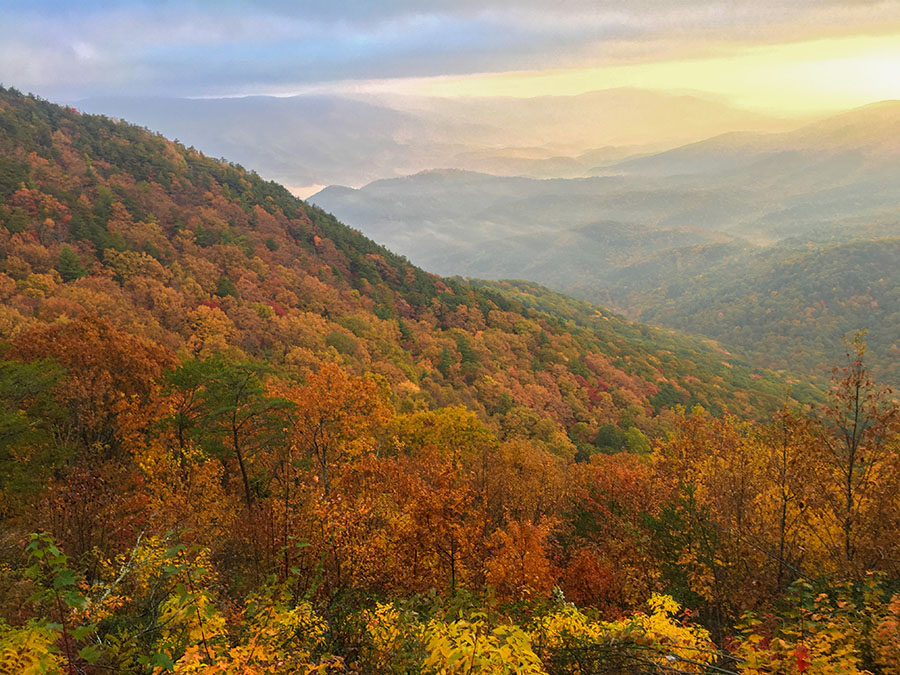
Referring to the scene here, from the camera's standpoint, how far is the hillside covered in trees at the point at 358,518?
776cm

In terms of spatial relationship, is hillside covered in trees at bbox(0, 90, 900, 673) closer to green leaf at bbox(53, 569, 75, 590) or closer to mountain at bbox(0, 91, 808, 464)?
green leaf at bbox(53, 569, 75, 590)

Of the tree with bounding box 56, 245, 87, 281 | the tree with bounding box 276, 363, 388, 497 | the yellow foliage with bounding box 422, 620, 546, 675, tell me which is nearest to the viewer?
the yellow foliage with bounding box 422, 620, 546, 675

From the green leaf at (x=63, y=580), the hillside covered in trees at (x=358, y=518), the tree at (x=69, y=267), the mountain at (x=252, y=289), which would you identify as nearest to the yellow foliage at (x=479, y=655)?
the hillside covered in trees at (x=358, y=518)

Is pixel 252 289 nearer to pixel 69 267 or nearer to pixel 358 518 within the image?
pixel 69 267

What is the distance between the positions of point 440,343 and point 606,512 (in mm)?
82250

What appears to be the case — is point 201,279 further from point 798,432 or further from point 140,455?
point 798,432

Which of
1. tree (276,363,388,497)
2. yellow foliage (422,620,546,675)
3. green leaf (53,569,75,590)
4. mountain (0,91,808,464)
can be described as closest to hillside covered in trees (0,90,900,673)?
yellow foliage (422,620,546,675)

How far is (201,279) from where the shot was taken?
286 ft

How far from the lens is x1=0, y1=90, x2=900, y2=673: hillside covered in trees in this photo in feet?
25.5

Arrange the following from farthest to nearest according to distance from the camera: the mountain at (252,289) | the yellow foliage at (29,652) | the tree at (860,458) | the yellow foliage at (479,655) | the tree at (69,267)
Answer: the tree at (69,267)
the mountain at (252,289)
the tree at (860,458)
the yellow foliage at (479,655)
the yellow foliage at (29,652)

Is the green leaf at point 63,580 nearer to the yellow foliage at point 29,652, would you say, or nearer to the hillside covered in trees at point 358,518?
the hillside covered in trees at point 358,518

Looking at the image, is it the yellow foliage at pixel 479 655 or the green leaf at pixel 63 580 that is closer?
the green leaf at pixel 63 580

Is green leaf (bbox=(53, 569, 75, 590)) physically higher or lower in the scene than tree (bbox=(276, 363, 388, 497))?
higher

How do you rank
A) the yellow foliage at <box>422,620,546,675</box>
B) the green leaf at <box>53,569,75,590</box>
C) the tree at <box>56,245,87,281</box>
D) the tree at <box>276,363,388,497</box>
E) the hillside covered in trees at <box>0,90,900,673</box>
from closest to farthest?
the green leaf at <box>53,569,75,590</box> → the yellow foliage at <box>422,620,546,675</box> → the hillside covered in trees at <box>0,90,900,673</box> → the tree at <box>276,363,388,497</box> → the tree at <box>56,245,87,281</box>
